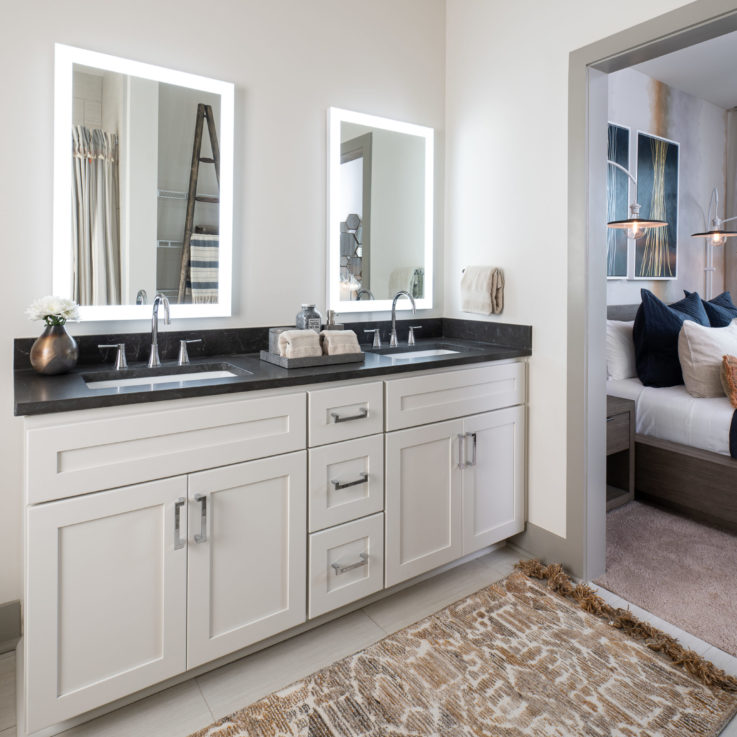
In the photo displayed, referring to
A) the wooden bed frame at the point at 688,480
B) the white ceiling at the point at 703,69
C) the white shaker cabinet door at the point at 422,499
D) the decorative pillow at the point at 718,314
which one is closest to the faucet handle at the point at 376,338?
the white shaker cabinet door at the point at 422,499

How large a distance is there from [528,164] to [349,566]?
1754 mm

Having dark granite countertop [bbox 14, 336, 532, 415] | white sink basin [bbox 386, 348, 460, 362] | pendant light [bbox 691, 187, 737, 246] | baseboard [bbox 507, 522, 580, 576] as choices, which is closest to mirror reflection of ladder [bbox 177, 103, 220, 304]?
dark granite countertop [bbox 14, 336, 532, 415]

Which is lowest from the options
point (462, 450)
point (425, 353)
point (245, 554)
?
point (245, 554)

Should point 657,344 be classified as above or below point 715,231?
below

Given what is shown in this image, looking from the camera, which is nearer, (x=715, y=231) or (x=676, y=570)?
(x=676, y=570)

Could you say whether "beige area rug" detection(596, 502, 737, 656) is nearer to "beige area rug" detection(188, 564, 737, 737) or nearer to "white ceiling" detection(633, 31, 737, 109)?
"beige area rug" detection(188, 564, 737, 737)

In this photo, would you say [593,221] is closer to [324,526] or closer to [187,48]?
[324,526]

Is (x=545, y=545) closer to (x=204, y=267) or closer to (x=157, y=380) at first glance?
(x=157, y=380)

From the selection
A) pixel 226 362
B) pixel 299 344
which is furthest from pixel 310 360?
pixel 226 362

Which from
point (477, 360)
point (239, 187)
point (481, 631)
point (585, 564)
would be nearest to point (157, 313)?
point (239, 187)

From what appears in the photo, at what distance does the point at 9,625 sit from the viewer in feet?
6.03

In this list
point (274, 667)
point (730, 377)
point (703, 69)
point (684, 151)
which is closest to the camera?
point (274, 667)

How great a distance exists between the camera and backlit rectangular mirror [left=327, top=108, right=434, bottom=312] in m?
2.46

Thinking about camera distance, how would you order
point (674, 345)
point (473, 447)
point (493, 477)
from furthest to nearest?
1. point (674, 345)
2. point (493, 477)
3. point (473, 447)
